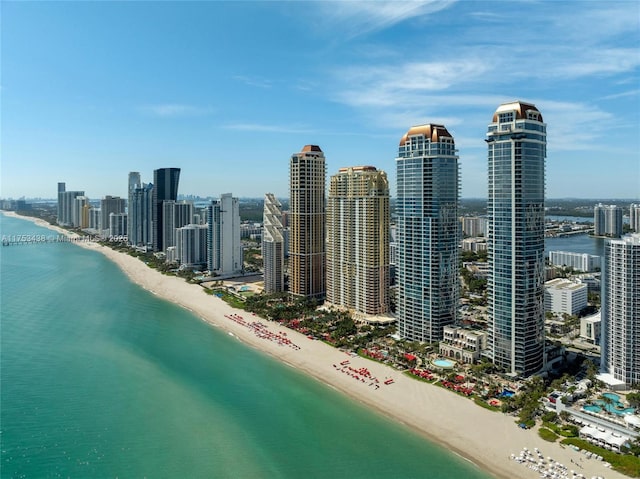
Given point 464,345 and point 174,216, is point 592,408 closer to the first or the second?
point 464,345

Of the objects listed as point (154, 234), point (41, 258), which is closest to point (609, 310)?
point (154, 234)

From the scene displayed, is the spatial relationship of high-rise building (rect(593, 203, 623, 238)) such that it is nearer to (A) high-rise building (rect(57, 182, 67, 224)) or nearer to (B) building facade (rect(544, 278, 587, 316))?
(B) building facade (rect(544, 278, 587, 316))

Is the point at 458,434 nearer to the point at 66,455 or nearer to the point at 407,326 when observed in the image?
the point at 407,326

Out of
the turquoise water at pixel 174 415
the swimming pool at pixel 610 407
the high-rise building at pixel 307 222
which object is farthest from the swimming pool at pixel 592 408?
the high-rise building at pixel 307 222

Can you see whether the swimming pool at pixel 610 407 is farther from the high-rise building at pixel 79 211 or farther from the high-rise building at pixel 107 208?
the high-rise building at pixel 79 211

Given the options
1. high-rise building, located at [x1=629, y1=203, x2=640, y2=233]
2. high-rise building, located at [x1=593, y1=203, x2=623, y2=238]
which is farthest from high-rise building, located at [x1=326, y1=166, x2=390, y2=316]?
high-rise building, located at [x1=593, y1=203, x2=623, y2=238]

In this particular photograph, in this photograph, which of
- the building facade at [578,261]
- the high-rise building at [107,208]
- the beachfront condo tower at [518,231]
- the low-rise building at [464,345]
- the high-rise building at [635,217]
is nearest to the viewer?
the beachfront condo tower at [518,231]
